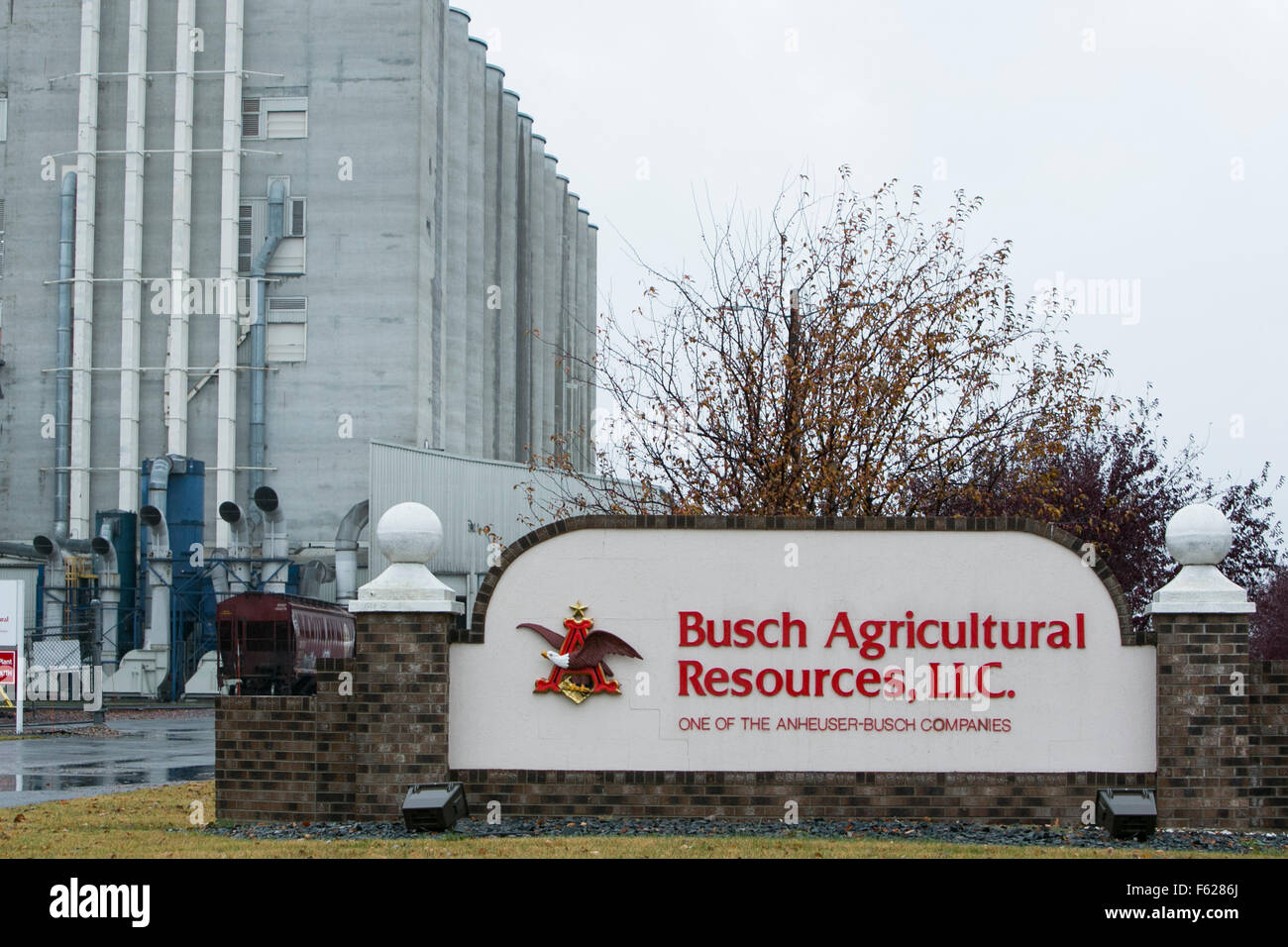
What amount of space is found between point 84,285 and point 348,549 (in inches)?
484

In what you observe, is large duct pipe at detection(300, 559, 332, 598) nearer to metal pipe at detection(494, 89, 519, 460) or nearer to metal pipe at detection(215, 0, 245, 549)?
metal pipe at detection(215, 0, 245, 549)

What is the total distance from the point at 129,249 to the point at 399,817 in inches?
1606

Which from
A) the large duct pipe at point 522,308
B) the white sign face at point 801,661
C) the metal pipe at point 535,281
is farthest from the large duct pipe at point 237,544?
the white sign face at point 801,661

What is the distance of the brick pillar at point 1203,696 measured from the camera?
14.0 metres

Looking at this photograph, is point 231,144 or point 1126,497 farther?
point 231,144

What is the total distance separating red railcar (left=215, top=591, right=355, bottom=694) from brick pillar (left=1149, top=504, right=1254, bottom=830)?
26.2 m

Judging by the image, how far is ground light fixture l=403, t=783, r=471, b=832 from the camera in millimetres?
13297

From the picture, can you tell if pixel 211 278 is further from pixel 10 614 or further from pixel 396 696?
pixel 396 696

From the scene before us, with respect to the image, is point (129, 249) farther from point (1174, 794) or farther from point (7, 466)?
point (1174, 794)

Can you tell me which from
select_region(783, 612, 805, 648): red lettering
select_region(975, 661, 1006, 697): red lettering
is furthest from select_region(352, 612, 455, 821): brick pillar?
select_region(975, 661, 1006, 697): red lettering

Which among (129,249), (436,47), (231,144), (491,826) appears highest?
(436,47)

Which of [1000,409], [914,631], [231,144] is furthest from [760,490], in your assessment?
[231,144]

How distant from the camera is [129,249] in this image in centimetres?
5116

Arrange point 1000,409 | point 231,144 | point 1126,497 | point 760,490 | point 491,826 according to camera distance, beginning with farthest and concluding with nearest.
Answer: point 231,144 → point 1126,497 → point 1000,409 → point 760,490 → point 491,826
